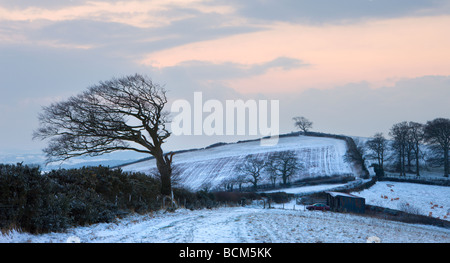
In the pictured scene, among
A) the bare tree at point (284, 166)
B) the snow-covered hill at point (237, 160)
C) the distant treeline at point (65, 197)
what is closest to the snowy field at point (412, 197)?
the snow-covered hill at point (237, 160)

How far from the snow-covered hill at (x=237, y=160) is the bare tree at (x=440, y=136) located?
17359 mm

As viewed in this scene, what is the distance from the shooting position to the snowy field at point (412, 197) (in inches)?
1896

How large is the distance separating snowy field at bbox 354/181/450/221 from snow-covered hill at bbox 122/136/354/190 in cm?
1193

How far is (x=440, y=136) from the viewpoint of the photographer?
8306 cm

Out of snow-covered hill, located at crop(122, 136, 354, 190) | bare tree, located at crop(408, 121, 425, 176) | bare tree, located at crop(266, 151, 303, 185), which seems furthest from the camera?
bare tree, located at crop(408, 121, 425, 176)

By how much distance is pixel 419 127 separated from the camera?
89.4 metres

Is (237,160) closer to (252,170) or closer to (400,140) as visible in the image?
(252,170)

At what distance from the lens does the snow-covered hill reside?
74688 millimetres

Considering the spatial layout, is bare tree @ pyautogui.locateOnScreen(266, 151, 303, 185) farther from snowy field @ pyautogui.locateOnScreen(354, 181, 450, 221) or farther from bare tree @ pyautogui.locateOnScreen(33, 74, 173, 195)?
bare tree @ pyautogui.locateOnScreen(33, 74, 173, 195)

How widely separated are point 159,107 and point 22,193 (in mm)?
15590

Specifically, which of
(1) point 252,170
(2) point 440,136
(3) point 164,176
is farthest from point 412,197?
(3) point 164,176

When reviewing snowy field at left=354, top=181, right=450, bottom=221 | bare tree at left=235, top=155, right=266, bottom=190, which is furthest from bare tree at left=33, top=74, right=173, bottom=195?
bare tree at left=235, top=155, right=266, bottom=190
